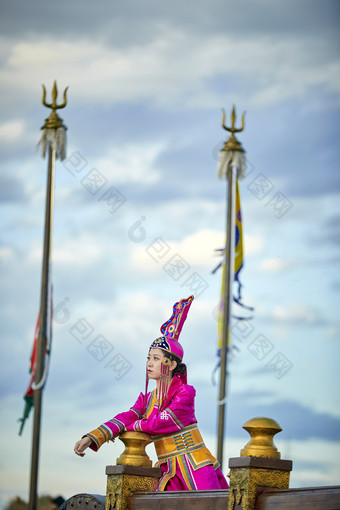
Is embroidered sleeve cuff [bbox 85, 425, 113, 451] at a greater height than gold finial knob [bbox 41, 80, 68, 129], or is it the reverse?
gold finial knob [bbox 41, 80, 68, 129]

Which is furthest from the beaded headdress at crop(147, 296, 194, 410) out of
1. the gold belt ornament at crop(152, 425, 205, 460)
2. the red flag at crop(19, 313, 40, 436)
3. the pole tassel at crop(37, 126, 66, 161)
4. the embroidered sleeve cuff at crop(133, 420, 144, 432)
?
the pole tassel at crop(37, 126, 66, 161)

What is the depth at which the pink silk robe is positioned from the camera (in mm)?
6879

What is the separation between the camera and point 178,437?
7.11 metres

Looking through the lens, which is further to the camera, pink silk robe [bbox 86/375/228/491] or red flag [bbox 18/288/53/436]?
red flag [bbox 18/288/53/436]

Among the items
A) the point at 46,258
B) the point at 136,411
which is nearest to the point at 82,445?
the point at 136,411

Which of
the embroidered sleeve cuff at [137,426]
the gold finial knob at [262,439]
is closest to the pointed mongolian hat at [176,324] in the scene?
the embroidered sleeve cuff at [137,426]

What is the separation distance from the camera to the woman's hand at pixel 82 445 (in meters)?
6.76

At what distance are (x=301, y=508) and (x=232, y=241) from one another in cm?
703

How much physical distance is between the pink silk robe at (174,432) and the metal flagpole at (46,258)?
341 cm

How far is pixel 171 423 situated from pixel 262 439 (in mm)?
1955

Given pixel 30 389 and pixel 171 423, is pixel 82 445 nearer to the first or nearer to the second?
pixel 171 423

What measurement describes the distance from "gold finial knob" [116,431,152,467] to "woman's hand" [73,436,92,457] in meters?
0.28

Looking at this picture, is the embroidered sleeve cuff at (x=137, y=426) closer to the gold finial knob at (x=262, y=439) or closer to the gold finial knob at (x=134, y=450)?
the gold finial knob at (x=134, y=450)

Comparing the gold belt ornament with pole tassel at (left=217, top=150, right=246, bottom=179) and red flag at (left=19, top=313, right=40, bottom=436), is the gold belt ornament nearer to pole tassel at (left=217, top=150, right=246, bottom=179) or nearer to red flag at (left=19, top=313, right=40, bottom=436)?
red flag at (left=19, top=313, right=40, bottom=436)
